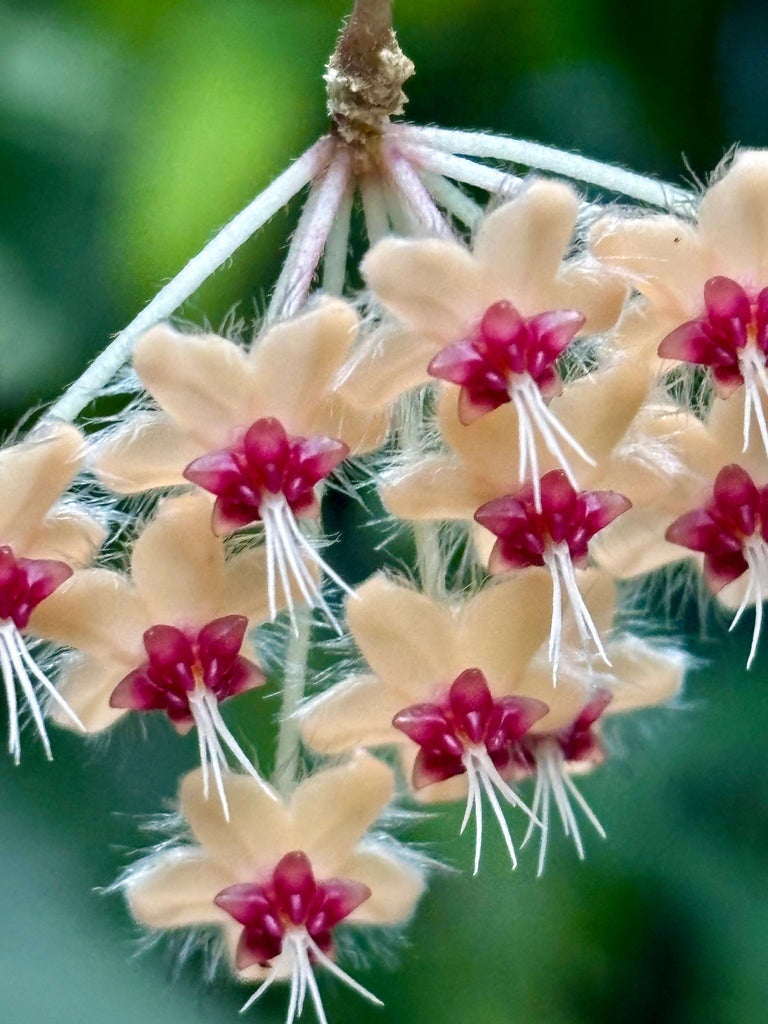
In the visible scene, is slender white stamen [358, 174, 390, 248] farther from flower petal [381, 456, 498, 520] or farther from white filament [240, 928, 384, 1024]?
white filament [240, 928, 384, 1024]

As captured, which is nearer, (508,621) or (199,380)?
(199,380)

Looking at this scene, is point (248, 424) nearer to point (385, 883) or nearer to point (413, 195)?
point (413, 195)

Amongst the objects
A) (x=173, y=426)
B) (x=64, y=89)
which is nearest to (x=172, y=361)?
(x=173, y=426)

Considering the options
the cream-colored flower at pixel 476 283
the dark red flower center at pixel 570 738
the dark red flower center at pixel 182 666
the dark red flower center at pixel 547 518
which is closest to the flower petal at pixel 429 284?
the cream-colored flower at pixel 476 283

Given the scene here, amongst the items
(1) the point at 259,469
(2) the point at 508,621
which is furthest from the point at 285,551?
(2) the point at 508,621

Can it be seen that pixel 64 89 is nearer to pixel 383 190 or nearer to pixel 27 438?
pixel 383 190
